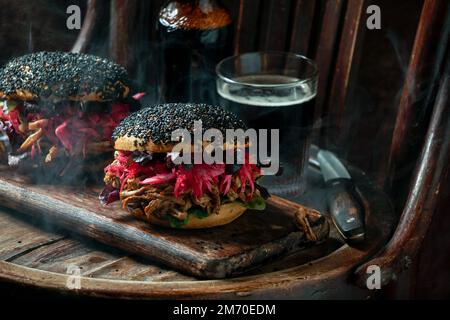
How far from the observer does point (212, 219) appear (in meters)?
2.09

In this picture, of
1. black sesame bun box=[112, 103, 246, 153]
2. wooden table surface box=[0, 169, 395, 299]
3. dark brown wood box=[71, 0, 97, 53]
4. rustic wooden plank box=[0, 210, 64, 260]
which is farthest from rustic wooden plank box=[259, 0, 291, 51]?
rustic wooden plank box=[0, 210, 64, 260]

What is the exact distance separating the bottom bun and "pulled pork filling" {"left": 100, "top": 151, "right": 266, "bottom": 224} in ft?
0.05

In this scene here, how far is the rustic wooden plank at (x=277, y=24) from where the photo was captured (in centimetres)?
286

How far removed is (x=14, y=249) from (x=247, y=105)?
745mm

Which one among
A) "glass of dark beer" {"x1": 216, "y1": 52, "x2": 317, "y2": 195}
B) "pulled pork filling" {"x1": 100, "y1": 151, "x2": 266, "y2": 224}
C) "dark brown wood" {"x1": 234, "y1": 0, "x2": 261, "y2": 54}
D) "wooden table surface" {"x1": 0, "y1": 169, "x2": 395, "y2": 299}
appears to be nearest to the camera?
"wooden table surface" {"x1": 0, "y1": 169, "x2": 395, "y2": 299}

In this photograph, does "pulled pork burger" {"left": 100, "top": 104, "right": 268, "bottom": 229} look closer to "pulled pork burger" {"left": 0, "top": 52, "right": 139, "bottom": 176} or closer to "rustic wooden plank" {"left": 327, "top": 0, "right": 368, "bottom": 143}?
"pulled pork burger" {"left": 0, "top": 52, "right": 139, "bottom": 176}

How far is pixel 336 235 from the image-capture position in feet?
7.21

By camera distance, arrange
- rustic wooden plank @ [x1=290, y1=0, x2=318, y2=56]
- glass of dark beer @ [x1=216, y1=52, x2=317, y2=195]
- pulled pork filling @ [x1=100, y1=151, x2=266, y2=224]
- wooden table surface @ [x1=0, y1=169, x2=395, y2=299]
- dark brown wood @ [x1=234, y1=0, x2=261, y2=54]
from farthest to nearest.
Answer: dark brown wood @ [x1=234, y1=0, x2=261, y2=54], rustic wooden plank @ [x1=290, y1=0, x2=318, y2=56], glass of dark beer @ [x1=216, y1=52, x2=317, y2=195], pulled pork filling @ [x1=100, y1=151, x2=266, y2=224], wooden table surface @ [x1=0, y1=169, x2=395, y2=299]

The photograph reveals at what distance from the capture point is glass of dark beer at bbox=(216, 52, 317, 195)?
2.35 metres

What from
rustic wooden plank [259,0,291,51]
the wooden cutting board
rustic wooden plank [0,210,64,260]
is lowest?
rustic wooden plank [0,210,64,260]

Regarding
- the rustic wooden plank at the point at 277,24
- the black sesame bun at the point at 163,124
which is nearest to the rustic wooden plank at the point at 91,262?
the black sesame bun at the point at 163,124

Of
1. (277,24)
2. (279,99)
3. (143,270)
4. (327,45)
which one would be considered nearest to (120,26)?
(277,24)

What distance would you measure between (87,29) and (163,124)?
45.0 inches

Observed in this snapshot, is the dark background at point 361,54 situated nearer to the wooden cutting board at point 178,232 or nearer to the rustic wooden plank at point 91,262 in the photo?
the wooden cutting board at point 178,232
